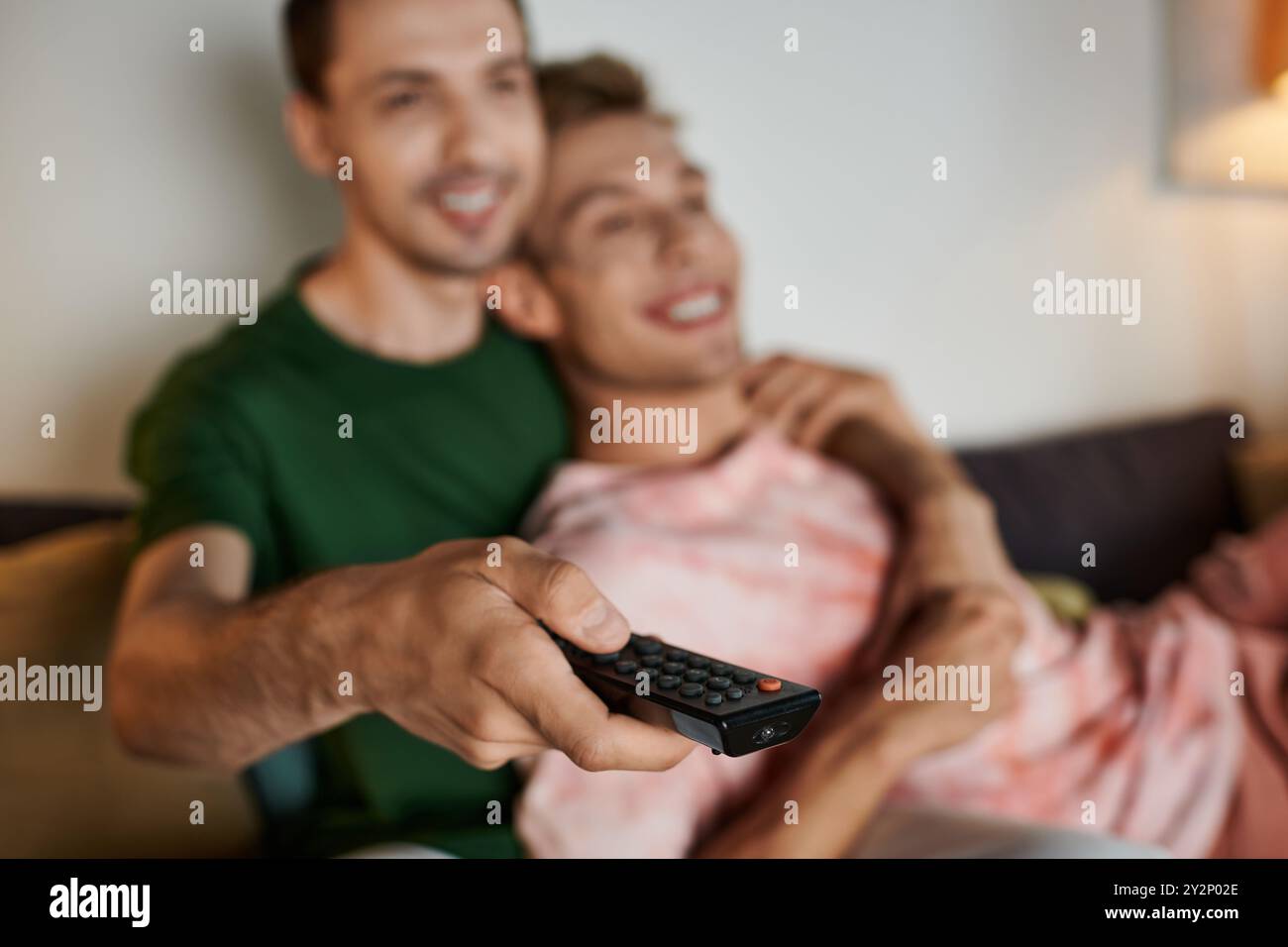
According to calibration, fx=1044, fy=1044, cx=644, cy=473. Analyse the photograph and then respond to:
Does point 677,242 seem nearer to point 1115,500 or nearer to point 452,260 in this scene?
point 452,260

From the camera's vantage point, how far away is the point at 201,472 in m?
0.78

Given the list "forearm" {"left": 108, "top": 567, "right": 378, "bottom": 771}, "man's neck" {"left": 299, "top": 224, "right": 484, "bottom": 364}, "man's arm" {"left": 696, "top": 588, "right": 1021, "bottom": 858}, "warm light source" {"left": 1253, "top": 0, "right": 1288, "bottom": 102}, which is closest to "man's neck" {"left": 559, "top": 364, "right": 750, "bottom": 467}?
"man's neck" {"left": 299, "top": 224, "right": 484, "bottom": 364}

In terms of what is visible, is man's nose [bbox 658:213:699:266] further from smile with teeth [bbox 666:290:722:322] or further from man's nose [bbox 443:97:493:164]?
man's nose [bbox 443:97:493:164]

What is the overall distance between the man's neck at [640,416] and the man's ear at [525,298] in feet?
0.15

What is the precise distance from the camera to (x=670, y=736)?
55 centimetres

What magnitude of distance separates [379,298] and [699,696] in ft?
1.76

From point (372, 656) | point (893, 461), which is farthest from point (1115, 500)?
point (372, 656)

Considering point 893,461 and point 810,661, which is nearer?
point 810,661

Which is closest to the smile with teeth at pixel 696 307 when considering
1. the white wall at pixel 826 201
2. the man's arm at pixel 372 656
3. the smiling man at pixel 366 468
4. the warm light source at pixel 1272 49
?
the smiling man at pixel 366 468

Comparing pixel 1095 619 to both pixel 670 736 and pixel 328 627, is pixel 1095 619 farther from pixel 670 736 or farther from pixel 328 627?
pixel 328 627

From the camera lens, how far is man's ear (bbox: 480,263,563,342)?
96cm

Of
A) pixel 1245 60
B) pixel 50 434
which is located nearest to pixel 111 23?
pixel 50 434

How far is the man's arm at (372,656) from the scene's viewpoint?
534 mm

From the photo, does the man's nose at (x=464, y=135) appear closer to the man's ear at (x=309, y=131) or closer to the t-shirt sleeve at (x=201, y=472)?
the man's ear at (x=309, y=131)
